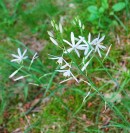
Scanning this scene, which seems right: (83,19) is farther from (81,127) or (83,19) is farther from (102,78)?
(81,127)

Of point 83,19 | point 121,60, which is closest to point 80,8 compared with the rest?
point 83,19

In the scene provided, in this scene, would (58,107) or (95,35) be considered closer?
(58,107)

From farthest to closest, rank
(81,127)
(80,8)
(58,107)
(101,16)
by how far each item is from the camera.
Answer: (80,8), (101,16), (58,107), (81,127)

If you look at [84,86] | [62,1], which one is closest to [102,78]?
[84,86]

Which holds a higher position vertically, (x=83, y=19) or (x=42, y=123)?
(x=83, y=19)

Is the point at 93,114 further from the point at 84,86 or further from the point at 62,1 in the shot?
the point at 62,1

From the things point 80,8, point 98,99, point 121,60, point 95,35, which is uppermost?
point 80,8

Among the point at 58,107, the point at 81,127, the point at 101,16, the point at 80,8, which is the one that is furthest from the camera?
the point at 80,8
